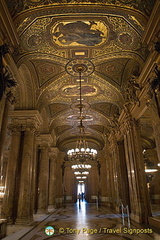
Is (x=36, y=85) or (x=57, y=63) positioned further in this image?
(x=36, y=85)

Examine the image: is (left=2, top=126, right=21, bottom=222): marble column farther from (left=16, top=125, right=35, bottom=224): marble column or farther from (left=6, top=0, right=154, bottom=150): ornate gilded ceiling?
(left=6, top=0, right=154, bottom=150): ornate gilded ceiling

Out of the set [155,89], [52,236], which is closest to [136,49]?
[155,89]

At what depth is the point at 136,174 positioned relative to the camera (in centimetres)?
677

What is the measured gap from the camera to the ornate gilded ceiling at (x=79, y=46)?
4402 mm

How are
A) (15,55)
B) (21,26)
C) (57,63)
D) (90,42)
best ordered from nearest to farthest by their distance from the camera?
(21,26) < (15,55) < (90,42) < (57,63)

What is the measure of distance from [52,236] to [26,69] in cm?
566

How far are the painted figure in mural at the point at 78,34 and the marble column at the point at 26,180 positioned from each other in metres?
3.70

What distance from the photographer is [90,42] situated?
595cm

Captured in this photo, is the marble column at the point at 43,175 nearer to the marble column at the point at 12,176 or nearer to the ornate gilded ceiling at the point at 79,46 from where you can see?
the ornate gilded ceiling at the point at 79,46

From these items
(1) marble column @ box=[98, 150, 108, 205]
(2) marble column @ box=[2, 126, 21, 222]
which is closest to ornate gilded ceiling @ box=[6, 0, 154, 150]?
(2) marble column @ box=[2, 126, 21, 222]

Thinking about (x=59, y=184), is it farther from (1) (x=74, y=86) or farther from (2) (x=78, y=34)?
(2) (x=78, y=34)

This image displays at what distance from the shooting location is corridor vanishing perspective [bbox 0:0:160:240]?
4410 millimetres

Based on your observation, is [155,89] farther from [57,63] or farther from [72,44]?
[57,63]

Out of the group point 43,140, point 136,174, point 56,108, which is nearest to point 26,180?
point 136,174
